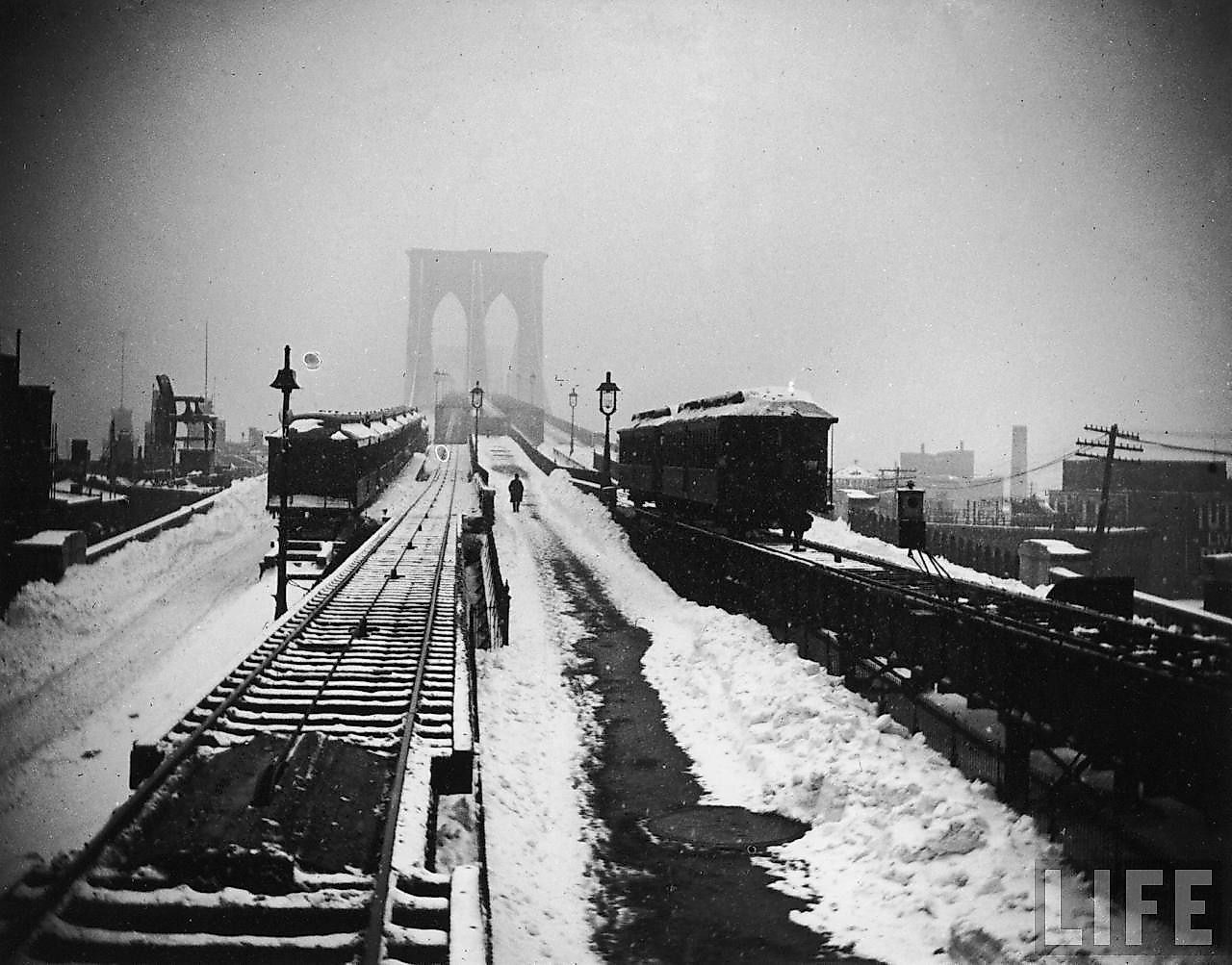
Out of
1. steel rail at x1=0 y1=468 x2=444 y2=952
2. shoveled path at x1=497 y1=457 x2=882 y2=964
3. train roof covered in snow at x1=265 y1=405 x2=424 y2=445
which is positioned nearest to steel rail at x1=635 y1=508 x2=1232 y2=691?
shoveled path at x1=497 y1=457 x2=882 y2=964

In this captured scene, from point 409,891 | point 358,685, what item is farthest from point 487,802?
point 409,891

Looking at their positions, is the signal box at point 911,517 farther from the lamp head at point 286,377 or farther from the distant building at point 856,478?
the distant building at point 856,478

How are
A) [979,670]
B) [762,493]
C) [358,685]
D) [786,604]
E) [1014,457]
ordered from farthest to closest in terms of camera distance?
[1014,457], [762,493], [786,604], [358,685], [979,670]

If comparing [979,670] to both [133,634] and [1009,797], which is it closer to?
[1009,797]

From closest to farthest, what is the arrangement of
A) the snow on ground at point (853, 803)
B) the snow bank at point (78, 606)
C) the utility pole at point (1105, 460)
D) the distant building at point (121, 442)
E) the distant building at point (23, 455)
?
1. the snow on ground at point (853, 803)
2. the snow bank at point (78, 606)
3. the distant building at point (23, 455)
4. the utility pole at point (1105, 460)
5. the distant building at point (121, 442)

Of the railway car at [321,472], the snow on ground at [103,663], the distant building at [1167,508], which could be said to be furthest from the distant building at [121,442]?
the distant building at [1167,508]

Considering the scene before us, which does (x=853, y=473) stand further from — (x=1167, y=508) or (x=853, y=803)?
(x=853, y=803)

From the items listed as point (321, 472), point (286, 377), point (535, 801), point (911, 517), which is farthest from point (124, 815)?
point (321, 472)
